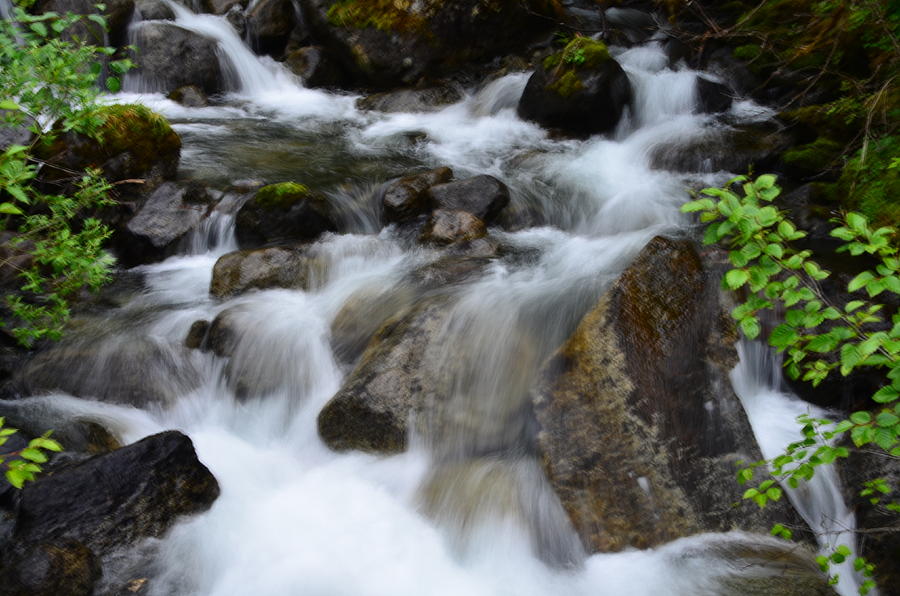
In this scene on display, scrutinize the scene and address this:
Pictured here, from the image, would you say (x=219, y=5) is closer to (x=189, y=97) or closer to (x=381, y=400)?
(x=189, y=97)

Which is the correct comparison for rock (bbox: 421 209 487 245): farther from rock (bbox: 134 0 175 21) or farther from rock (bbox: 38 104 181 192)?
rock (bbox: 134 0 175 21)

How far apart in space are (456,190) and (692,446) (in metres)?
4.26

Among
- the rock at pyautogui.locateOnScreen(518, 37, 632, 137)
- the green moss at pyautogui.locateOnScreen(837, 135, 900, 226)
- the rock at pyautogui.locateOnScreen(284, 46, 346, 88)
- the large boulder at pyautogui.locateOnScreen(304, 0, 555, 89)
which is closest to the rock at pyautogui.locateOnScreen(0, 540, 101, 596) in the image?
the green moss at pyautogui.locateOnScreen(837, 135, 900, 226)

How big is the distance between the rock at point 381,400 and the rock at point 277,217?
2.56 metres

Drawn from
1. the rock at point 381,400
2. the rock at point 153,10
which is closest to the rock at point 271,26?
the rock at point 153,10

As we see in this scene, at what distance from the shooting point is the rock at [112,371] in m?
5.29

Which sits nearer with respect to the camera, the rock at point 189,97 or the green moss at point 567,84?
the green moss at point 567,84

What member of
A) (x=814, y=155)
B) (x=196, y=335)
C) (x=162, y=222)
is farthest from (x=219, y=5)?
(x=814, y=155)

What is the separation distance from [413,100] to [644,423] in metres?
8.61

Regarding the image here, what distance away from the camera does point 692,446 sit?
4.13m

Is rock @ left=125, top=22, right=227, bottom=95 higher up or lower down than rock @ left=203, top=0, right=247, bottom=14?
lower down

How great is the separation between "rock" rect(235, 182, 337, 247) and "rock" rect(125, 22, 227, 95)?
5659 millimetres

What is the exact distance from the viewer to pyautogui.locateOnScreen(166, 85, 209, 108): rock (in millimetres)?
10930

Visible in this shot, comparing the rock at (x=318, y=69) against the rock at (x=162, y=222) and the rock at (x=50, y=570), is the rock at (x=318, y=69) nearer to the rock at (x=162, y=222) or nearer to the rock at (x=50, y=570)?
the rock at (x=162, y=222)
